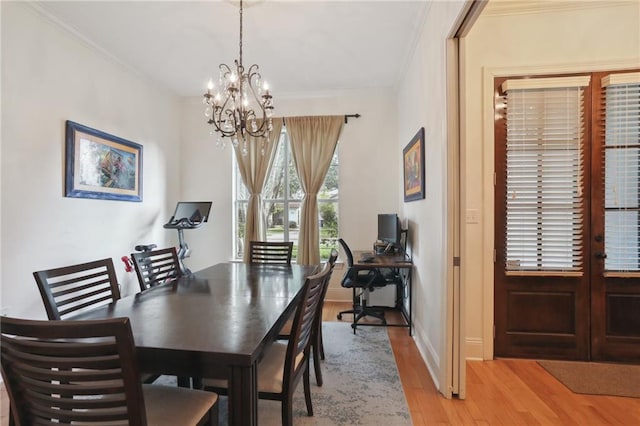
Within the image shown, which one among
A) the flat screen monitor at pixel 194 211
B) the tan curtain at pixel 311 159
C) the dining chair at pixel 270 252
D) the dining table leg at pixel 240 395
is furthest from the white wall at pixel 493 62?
the flat screen monitor at pixel 194 211

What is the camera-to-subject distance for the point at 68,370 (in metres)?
0.90

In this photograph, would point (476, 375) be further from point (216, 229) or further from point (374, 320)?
point (216, 229)

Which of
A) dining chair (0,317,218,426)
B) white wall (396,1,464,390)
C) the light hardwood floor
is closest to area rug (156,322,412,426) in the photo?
the light hardwood floor

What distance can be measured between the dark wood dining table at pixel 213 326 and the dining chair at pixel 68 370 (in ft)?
0.60

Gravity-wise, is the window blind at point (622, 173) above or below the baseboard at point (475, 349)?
above

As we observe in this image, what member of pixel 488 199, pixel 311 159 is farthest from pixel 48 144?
pixel 488 199

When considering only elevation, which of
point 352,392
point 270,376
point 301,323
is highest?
point 301,323

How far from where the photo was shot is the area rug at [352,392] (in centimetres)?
179

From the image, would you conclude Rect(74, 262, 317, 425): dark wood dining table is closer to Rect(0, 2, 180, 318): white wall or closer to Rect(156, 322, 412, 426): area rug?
Rect(156, 322, 412, 426): area rug

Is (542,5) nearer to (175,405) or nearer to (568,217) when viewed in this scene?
(568,217)

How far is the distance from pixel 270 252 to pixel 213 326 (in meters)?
1.76

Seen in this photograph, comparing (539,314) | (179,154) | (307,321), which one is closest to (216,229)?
(179,154)

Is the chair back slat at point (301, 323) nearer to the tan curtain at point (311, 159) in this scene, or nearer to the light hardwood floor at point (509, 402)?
the light hardwood floor at point (509, 402)

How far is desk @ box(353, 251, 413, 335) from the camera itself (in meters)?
2.93
